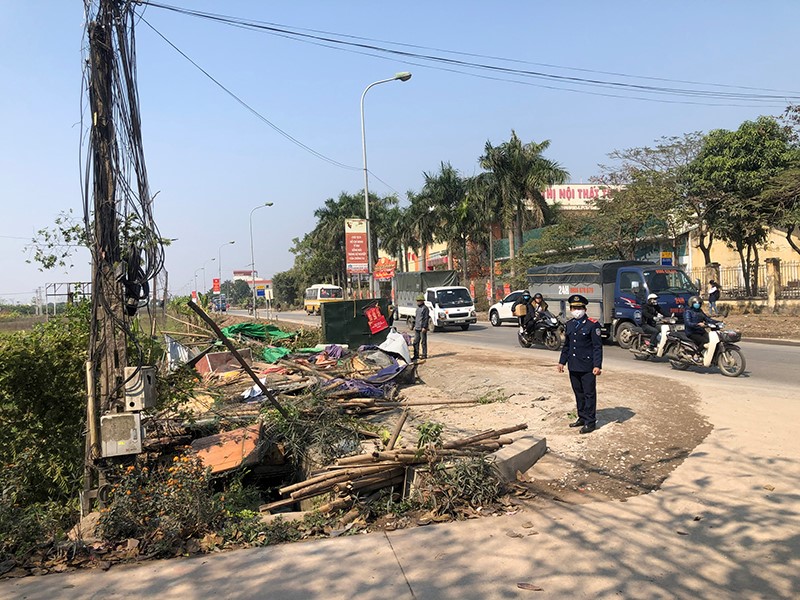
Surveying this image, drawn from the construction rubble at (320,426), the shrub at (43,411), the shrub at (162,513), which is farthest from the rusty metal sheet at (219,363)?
the shrub at (162,513)

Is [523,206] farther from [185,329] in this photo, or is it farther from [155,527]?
[155,527]

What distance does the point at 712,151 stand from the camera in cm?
2666

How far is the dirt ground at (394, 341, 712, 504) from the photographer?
5.72 m

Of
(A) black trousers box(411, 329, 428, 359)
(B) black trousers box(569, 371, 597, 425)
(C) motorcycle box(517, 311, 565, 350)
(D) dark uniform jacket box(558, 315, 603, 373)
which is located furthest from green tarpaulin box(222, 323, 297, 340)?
(B) black trousers box(569, 371, 597, 425)

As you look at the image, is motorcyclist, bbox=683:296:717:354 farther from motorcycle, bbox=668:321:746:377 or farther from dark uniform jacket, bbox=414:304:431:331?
dark uniform jacket, bbox=414:304:431:331

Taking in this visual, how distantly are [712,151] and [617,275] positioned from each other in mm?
13752

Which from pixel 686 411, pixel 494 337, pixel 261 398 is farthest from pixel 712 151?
pixel 261 398

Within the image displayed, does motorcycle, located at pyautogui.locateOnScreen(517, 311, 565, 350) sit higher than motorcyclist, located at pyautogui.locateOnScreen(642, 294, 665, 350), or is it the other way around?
motorcyclist, located at pyautogui.locateOnScreen(642, 294, 665, 350)

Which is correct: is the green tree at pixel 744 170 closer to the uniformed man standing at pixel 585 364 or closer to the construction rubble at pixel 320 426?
the construction rubble at pixel 320 426

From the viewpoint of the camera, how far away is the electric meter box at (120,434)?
546 centimetres

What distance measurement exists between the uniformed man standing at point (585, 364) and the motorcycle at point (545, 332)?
10019 mm

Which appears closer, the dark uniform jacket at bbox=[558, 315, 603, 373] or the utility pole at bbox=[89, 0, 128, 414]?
the utility pole at bbox=[89, 0, 128, 414]

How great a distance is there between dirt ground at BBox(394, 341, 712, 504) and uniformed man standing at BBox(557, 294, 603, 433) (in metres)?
0.23

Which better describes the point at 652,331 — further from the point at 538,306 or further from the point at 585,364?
the point at 585,364
